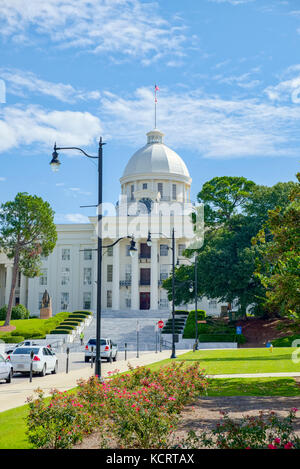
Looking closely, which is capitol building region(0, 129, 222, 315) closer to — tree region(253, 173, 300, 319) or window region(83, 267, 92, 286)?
window region(83, 267, 92, 286)

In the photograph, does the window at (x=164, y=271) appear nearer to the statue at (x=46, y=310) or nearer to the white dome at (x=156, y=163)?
the white dome at (x=156, y=163)

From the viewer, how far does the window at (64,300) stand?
275ft

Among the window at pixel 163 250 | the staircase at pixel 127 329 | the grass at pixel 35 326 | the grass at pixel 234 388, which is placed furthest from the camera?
the window at pixel 163 250

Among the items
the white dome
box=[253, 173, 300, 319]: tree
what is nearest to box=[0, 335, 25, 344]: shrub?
box=[253, 173, 300, 319]: tree

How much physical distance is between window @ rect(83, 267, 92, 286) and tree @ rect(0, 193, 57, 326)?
25.3 m

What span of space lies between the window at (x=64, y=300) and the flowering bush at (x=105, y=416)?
72.4 meters

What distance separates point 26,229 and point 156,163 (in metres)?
39.5

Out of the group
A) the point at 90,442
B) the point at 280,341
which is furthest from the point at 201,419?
the point at 280,341

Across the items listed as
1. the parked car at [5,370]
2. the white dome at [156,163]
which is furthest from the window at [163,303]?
the parked car at [5,370]

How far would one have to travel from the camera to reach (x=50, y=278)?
85000 millimetres

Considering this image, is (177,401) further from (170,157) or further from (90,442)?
(170,157)

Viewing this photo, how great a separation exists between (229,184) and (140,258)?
85.8 feet

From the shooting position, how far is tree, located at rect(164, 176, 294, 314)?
51.8 m
